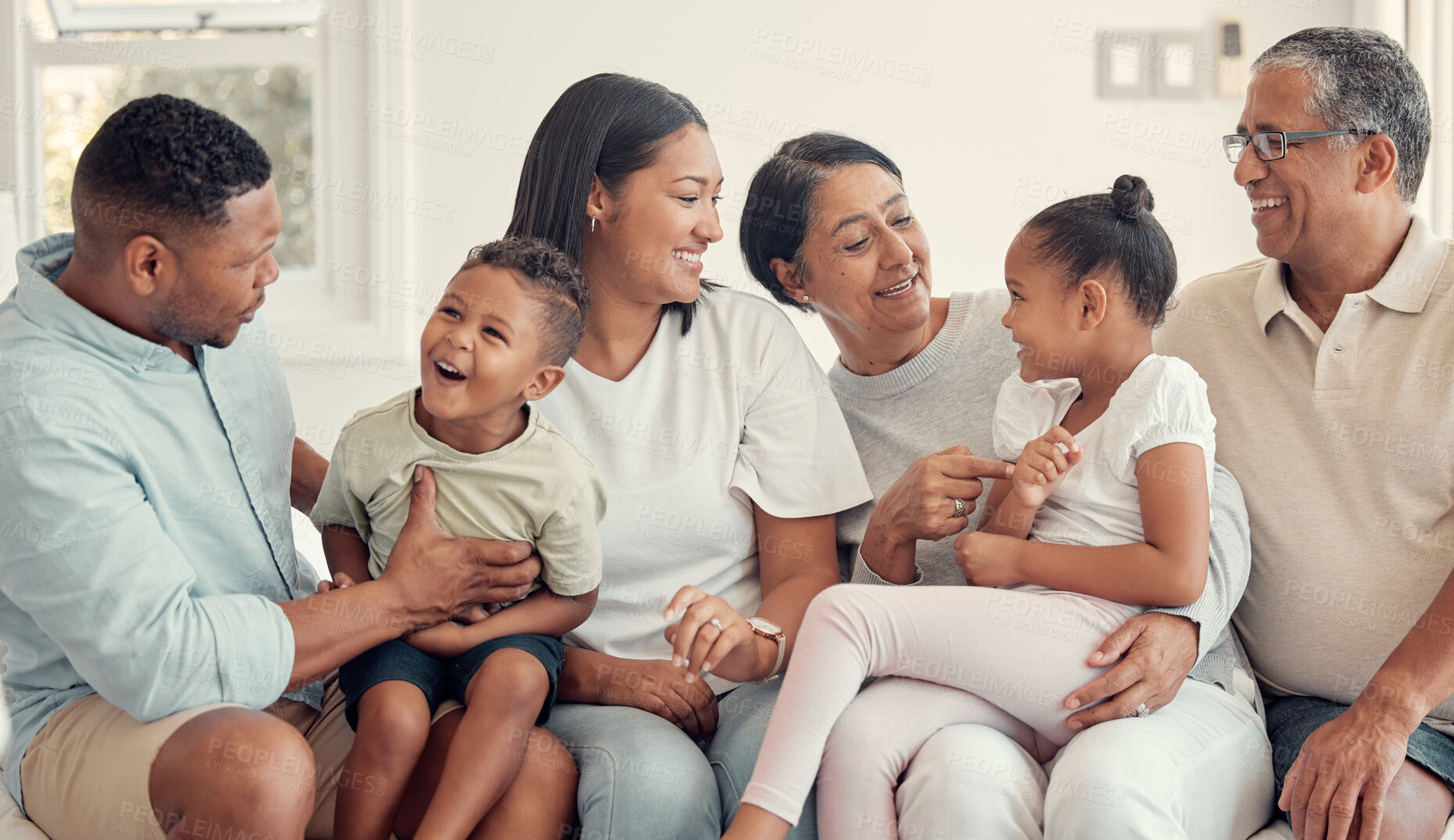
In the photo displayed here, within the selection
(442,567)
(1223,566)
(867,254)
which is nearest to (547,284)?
(442,567)

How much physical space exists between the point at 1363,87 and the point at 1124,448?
670 millimetres

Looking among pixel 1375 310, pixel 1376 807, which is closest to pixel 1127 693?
pixel 1376 807

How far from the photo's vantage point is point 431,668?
146 centimetres

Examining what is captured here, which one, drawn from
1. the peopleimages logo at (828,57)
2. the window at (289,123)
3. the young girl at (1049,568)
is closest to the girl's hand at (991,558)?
the young girl at (1049,568)

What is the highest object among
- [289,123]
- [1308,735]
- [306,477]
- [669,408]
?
[289,123]

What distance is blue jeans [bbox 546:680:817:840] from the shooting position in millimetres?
1424

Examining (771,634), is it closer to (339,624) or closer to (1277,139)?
(339,624)

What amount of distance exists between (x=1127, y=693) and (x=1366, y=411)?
582 mm

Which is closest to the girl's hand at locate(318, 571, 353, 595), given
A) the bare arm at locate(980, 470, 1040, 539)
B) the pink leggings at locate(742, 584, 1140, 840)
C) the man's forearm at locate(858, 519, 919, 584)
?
the pink leggings at locate(742, 584, 1140, 840)

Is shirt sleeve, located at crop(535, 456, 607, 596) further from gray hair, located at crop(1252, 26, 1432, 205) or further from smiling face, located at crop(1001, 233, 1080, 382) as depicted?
gray hair, located at crop(1252, 26, 1432, 205)

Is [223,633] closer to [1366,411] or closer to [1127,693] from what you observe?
[1127,693]

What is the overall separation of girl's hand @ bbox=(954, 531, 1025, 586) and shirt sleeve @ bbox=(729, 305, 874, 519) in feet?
0.90

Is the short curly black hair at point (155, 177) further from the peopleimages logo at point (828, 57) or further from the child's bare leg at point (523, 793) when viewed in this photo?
the peopleimages logo at point (828, 57)

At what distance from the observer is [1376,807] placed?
1.38 meters
